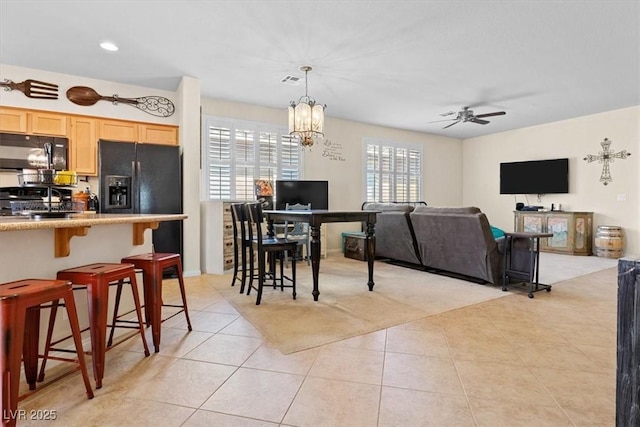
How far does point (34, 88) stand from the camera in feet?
13.8

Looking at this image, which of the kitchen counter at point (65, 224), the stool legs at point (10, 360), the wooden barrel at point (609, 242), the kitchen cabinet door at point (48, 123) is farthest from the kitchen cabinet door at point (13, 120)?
the wooden barrel at point (609, 242)

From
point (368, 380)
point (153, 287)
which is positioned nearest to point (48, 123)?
point (153, 287)

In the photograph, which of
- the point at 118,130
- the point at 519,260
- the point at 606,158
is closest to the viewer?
the point at 519,260

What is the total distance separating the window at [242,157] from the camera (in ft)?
17.8

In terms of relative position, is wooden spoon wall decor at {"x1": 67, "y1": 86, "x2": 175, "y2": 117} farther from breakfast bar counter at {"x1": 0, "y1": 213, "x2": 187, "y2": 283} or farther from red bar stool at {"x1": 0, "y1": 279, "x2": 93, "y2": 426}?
red bar stool at {"x1": 0, "y1": 279, "x2": 93, "y2": 426}

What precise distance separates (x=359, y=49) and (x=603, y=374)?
3494 mm

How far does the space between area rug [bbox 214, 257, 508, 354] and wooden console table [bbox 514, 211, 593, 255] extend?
11.6 ft

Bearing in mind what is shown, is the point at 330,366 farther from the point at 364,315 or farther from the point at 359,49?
the point at 359,49

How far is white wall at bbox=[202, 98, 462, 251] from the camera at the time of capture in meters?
5.89

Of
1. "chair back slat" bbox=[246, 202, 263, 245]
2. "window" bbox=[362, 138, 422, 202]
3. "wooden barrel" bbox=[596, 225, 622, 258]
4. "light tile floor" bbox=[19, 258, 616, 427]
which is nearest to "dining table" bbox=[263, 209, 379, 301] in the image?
"chair back slat" bbox=[246, 202, 263, 245]

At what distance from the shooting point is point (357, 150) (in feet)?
23.0

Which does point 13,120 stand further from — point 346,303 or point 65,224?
point 346,303

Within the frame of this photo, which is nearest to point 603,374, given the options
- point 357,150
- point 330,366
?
point 330,366

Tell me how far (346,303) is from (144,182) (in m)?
3.07
